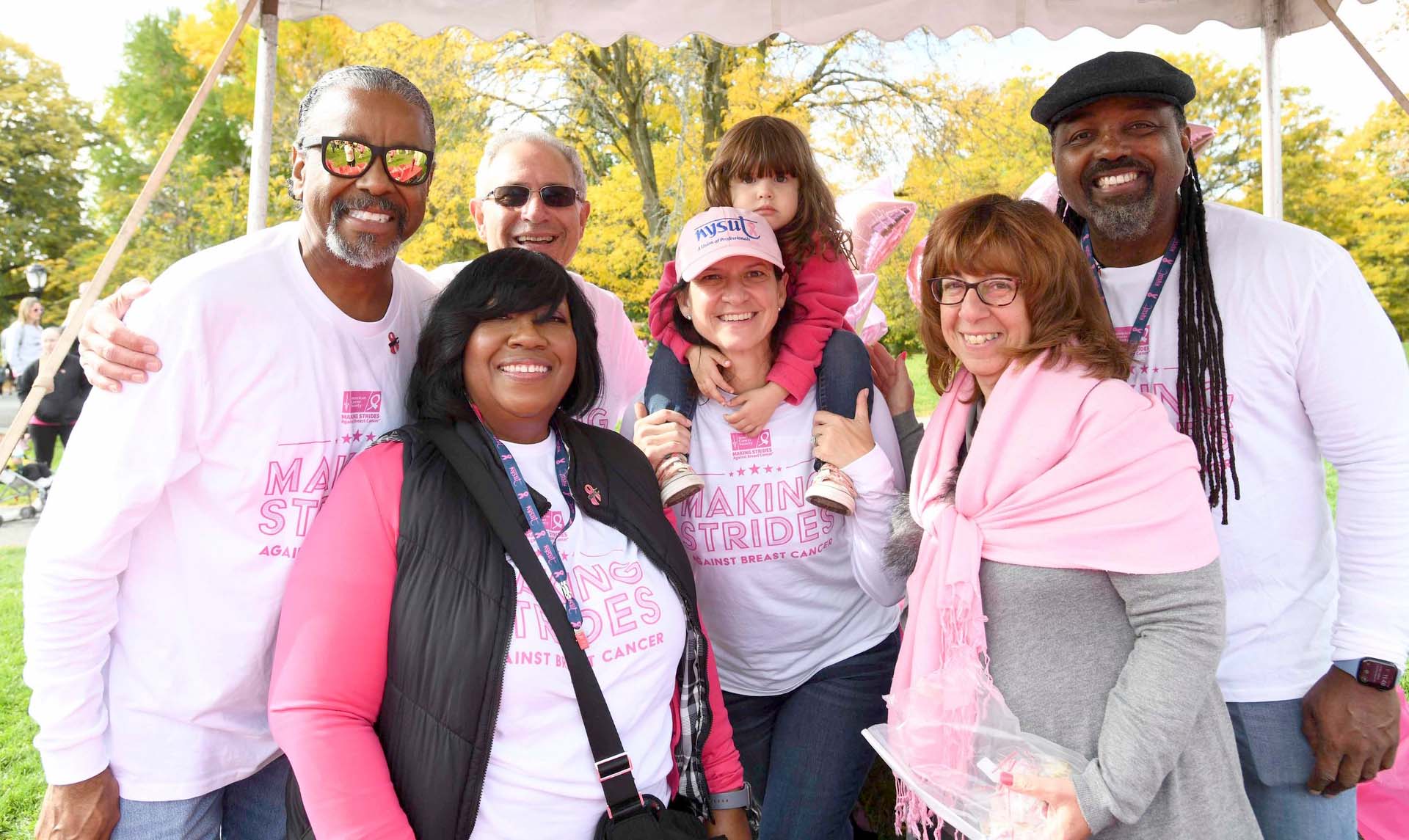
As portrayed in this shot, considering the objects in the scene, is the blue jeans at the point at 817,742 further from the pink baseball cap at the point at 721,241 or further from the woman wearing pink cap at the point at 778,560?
the pink baseball cap at the point at 721,241

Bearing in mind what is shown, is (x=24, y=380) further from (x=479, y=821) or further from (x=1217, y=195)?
(x=1217, y=195)

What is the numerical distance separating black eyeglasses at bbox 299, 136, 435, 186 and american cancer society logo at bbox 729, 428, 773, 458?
1.23 metres

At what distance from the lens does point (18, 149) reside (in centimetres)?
3419

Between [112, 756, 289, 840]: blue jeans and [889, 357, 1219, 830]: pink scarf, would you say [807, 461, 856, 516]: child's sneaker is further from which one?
[112, 756, 289, 840]: blue jeans

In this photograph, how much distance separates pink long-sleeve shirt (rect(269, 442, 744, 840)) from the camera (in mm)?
1787

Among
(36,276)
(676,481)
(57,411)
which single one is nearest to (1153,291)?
(676,481)

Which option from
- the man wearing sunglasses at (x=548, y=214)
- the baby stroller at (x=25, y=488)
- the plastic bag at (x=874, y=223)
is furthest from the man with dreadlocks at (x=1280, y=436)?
the baby stroller at (x=25, y=488)

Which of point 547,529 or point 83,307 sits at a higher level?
point 83,307

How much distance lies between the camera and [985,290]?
2.11 meters

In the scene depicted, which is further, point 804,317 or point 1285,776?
point 804,317

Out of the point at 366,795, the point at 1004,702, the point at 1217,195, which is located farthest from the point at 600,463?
the point at 1217,195

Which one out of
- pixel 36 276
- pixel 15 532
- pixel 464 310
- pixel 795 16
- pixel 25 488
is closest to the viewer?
pixel 464 310

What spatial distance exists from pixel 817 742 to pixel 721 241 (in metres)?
1.60

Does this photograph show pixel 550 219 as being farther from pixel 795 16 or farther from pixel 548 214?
pixel 795 16
